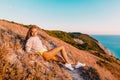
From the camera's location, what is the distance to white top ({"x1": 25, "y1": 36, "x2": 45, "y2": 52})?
1120 centimetres

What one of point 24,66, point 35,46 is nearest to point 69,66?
point 35,46

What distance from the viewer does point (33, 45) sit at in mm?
11359

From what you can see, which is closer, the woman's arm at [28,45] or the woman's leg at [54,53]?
the woman's arm at [28,45]

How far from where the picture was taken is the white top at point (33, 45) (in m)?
11.2


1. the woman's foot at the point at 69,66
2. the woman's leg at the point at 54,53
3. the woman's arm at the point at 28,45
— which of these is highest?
the woman's arm at the point at 28,45

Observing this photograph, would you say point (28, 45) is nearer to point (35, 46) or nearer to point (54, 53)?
point (35, 46)

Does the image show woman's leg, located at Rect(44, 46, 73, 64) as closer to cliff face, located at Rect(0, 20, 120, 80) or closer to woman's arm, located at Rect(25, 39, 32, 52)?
cliff face, located at Rect(0, 20, 120, 80)

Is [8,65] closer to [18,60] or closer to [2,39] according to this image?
[18,60]

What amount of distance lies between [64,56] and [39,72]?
154 centimetres

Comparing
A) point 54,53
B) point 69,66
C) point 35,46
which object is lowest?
point 69,66

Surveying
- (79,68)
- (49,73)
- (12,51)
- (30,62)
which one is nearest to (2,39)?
(12,51)

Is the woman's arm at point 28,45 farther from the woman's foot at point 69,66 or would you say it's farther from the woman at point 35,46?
the woman's foot at point 69,66

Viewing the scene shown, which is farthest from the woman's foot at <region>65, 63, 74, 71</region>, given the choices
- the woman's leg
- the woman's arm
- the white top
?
the woman's arm

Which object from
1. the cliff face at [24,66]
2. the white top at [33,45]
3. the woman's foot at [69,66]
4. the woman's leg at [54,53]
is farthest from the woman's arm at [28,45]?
the woman's foot at [69,66]
